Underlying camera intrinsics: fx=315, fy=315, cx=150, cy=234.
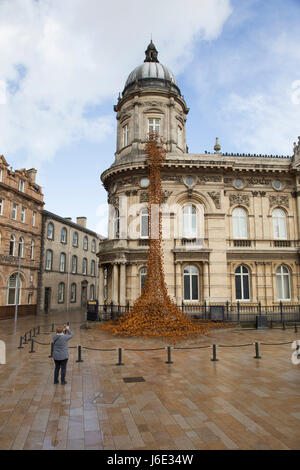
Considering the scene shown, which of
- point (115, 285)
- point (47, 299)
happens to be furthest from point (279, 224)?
point (47, 299)

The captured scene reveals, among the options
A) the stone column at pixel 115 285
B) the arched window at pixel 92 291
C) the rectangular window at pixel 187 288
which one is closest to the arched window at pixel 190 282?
the rectangular window at pixel 187 288

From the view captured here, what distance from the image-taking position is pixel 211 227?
2364 centimetres

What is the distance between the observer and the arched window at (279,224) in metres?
25.1

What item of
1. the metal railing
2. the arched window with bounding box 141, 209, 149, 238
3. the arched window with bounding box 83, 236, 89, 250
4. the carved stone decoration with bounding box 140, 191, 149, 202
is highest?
the carved stone decoration with bounding box 140, 191, 149, 202

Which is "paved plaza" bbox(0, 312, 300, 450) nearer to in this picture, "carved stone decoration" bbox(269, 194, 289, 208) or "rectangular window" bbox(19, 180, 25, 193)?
"carved stone decoration" bbox(269, 194, 289, 208)

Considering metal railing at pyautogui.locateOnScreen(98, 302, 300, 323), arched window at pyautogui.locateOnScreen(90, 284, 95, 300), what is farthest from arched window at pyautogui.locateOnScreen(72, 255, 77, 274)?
metal railing at pyautogui.locateOnScreen(98, 302, 300, 323)

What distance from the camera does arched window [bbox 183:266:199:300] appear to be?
23.4m

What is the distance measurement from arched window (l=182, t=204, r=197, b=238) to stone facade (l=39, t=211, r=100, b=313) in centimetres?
1689

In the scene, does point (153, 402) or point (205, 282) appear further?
point (205, 282)

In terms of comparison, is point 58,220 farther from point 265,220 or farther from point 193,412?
point 193,412

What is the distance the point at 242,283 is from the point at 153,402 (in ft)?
59.9

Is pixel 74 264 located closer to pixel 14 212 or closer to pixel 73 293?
pixel 73 293

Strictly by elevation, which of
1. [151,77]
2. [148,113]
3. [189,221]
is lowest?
[189,221]

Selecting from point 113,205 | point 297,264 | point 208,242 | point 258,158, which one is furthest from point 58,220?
point 297,264
